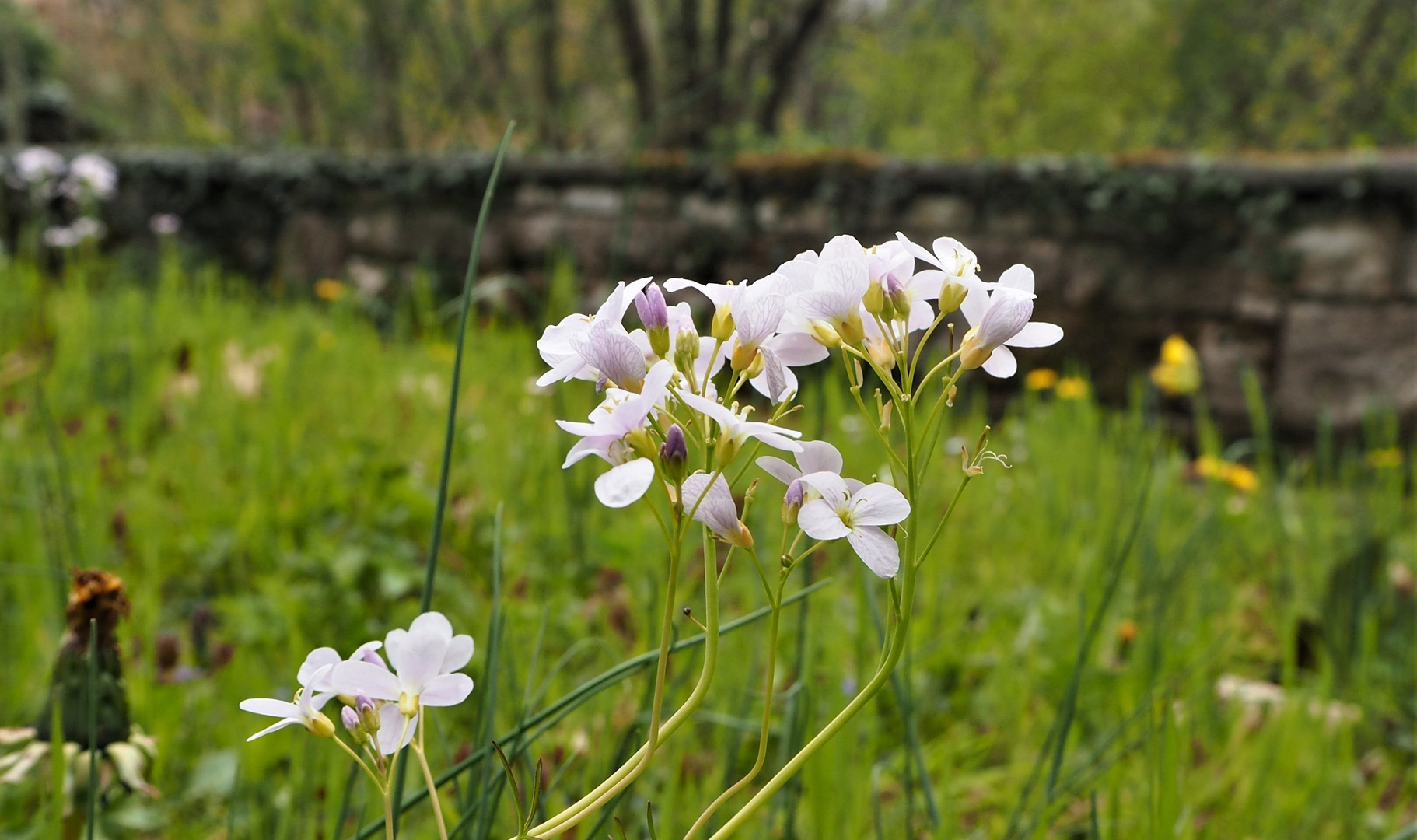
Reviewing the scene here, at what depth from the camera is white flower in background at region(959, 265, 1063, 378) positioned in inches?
18.3

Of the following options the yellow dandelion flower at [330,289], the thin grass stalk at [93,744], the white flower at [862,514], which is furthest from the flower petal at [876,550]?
the yellow dandelion flower at [330,289]

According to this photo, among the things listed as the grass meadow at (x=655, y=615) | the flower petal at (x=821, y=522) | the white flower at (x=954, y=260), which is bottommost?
the grass meadow at (x=655, y=615)

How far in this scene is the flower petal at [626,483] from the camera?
370 mm

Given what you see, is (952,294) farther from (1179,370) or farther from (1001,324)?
(1179,370)

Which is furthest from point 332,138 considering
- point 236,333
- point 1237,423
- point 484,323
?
point 1237,423

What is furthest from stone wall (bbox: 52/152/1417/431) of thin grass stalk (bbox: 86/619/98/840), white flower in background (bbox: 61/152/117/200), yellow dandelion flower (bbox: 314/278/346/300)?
thin grass stalk (bbox: 86/619/98/840)

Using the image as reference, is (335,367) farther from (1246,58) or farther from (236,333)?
(1246,58)

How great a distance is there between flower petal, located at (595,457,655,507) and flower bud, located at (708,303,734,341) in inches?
4.0

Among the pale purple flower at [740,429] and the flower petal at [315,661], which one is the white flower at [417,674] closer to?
the flower petal at [315,661]

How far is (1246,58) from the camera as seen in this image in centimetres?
990

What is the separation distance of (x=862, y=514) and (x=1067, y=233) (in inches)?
145

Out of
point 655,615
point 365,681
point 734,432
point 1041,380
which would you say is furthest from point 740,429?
point 1041,380

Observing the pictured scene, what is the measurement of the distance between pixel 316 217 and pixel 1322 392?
4900 millimetres

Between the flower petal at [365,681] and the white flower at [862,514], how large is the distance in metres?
0.21
